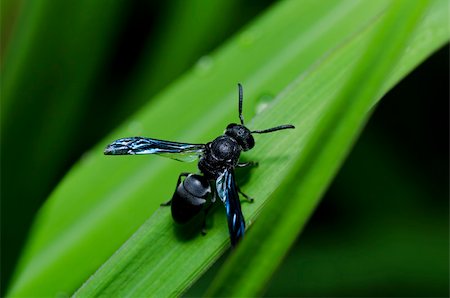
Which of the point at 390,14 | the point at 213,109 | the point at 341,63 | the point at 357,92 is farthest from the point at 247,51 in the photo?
the point at 357,92

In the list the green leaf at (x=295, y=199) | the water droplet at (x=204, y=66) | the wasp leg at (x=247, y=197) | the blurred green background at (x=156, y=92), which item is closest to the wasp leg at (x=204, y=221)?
the wasp leg at (x=247, y=197)

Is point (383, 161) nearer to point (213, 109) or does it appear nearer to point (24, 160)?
point (213, 109)

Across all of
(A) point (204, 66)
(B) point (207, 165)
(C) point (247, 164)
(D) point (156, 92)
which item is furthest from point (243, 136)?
(D) point (156, 92)

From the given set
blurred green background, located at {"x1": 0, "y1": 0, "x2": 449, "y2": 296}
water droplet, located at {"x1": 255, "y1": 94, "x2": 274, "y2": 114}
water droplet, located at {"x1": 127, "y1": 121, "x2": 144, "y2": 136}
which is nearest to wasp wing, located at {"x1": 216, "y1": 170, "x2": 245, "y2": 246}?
water droplet, located at {"x1": 255, "y1": 94, "x2": 274, "y2": 114}

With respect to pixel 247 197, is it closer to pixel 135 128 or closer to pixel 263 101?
pixel 263 101

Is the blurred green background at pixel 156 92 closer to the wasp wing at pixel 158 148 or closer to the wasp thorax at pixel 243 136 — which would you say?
the wasp wing at pixel 158 148

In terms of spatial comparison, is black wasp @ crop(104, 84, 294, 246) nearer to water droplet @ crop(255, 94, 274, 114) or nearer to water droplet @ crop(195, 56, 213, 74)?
water droplet @ crop(255, 94, 274, 114)
